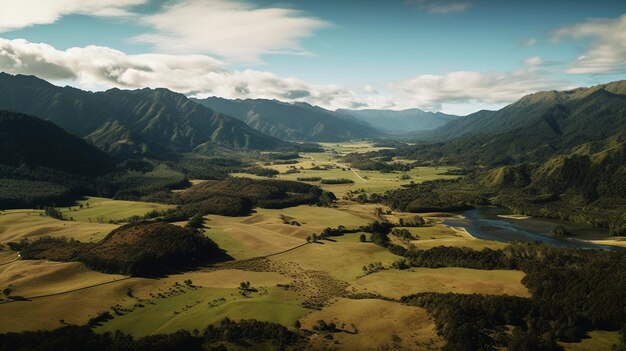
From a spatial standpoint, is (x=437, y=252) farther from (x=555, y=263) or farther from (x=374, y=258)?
(x=555, y=263)

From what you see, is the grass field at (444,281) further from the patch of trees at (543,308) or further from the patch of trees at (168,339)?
the patch of trees at (168,339)

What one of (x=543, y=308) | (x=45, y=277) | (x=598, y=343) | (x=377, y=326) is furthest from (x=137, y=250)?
(x=598, y=343)

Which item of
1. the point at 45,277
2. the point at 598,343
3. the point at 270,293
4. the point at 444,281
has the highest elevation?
the point at 444,281

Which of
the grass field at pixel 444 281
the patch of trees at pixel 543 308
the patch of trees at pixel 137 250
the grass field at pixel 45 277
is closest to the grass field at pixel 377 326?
the patch of trees at pixel 543 308

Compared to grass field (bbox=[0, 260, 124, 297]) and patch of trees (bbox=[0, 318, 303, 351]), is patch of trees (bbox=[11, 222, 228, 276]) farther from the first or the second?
patch of trees (bbox=[0, 318, 303, 351])

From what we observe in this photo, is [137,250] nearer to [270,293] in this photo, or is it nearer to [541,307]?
[270,293]
